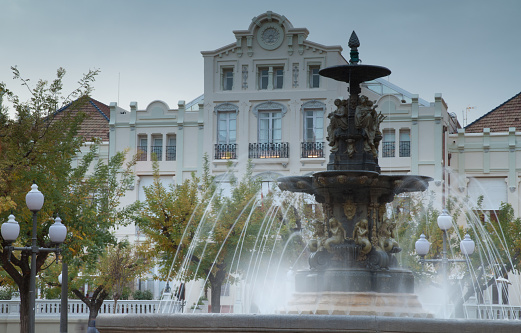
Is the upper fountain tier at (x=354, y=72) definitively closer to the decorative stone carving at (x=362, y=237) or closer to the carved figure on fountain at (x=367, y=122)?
the carved figure on fountain at (x=367, y=122)

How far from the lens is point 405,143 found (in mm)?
51406

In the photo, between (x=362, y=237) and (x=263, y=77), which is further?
(x=263, y=77)

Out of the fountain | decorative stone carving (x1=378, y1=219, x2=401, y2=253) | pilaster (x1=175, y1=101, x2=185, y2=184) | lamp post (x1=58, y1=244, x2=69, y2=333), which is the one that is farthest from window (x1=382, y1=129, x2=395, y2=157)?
decorative stone carving (x1=378, y1=219, x2=401, y2=253)

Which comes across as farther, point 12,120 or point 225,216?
point 225,216

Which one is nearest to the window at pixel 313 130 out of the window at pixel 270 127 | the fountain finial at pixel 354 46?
the window at pixel 270 127

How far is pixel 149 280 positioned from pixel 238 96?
36.2 ft

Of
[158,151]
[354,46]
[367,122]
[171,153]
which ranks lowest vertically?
[367,122]

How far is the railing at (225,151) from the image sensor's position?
5272 cm

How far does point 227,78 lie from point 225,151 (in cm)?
408

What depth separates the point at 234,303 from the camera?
50406mm

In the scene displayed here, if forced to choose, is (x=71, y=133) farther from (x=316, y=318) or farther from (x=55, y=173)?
(x=316, y=318)

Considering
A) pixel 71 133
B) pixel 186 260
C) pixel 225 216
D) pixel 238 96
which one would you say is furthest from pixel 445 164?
pixel 71 133

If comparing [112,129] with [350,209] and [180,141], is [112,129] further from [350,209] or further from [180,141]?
[350,209]

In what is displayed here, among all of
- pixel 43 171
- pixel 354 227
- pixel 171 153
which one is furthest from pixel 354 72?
pixel 171 153
